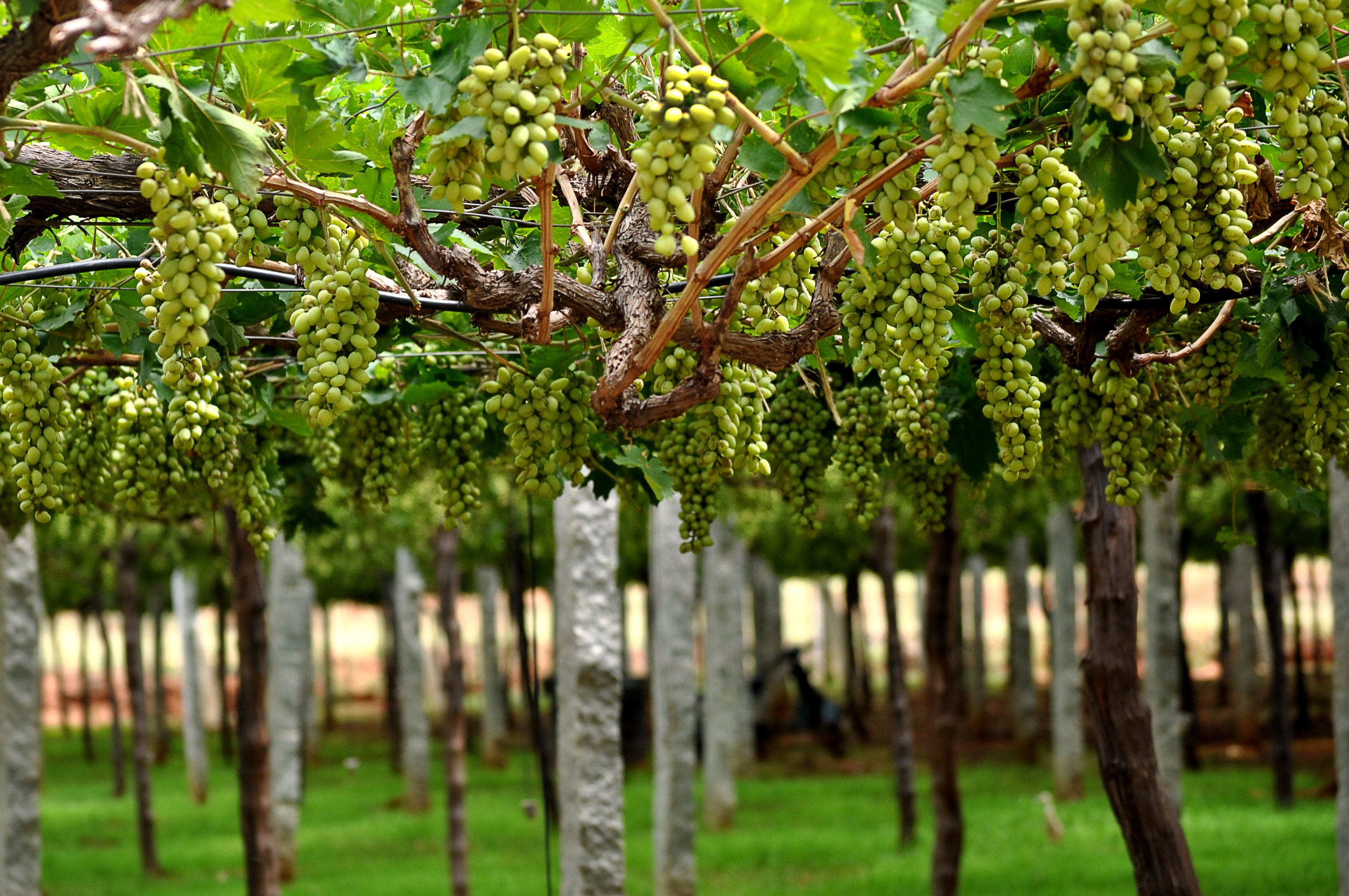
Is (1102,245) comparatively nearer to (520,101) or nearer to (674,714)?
(520,101)

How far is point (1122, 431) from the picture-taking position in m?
3.51

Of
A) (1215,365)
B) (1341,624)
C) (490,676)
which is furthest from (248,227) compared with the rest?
(490,676)

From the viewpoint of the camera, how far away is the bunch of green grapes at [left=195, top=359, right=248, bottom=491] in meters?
3.50

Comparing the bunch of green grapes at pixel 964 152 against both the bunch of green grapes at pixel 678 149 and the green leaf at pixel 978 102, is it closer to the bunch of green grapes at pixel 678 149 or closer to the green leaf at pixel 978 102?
the green leaf at pixel 978 102

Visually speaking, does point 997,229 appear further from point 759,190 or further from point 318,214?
point 318,214

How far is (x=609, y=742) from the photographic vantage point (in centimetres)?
661

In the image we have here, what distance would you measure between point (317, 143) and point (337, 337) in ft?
1.42

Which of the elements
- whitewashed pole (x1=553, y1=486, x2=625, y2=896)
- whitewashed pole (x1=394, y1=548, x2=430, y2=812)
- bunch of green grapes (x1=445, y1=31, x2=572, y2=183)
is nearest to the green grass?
whitewashed pole (x1=394, y1=548, x2=430, y2=812)

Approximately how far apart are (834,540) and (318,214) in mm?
14851

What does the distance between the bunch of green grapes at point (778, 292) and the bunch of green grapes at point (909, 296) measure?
13 cm

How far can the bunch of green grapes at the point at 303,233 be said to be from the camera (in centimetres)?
248

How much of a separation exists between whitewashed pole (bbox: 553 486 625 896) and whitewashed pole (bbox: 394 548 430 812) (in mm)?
7093

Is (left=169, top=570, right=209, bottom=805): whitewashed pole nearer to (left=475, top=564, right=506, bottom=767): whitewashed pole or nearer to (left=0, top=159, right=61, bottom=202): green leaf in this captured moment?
(left=475, top=564, right=506, bottom=767): whitewashed pole

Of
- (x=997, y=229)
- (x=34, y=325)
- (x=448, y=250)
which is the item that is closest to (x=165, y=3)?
(x=448, y=250)
